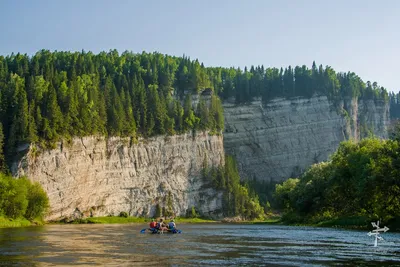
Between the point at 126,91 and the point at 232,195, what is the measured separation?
3732 centimetres

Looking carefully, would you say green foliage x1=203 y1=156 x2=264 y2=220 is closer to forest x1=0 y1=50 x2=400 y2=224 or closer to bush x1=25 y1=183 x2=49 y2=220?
forest x1=0 y1=50 x2=400 y2=224

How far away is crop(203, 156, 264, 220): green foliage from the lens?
14700 centimetres

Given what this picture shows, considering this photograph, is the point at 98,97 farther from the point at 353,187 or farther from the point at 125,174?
the point at 353,187

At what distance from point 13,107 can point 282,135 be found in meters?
93.9

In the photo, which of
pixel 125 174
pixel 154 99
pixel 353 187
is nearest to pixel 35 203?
pixel 125 174

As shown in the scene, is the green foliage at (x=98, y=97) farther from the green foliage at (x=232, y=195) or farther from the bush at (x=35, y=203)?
the green foliage at (x=232, y=195)

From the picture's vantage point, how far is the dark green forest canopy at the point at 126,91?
348 ft

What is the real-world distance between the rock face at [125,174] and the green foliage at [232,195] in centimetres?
182

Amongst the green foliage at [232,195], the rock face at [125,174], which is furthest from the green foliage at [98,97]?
the green foliage at [232,195]

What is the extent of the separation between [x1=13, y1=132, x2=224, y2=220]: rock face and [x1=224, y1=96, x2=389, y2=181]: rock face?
21252 millimetres

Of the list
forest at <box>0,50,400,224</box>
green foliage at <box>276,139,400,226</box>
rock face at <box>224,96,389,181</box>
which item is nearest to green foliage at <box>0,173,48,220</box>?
forest at <box>0,50,400,224</box>

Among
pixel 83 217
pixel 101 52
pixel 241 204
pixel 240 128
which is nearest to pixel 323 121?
pixel 240 128

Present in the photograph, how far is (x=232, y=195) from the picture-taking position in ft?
485

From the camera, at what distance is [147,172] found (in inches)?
5197
